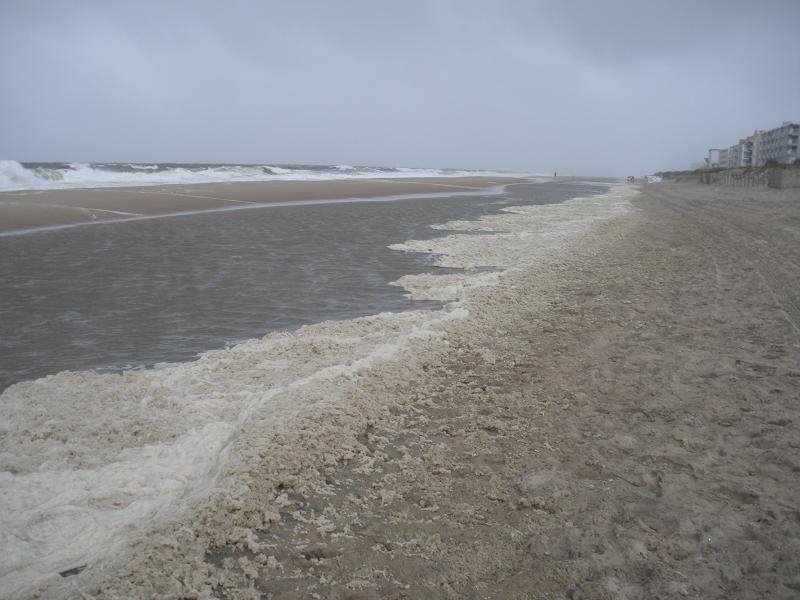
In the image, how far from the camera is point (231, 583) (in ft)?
7.82

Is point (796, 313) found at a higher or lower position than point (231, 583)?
higher

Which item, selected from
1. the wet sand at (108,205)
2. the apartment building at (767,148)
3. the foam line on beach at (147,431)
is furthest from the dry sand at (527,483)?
the apartment building at (767,148)

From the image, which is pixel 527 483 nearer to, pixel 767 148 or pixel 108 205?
pixel 108 205

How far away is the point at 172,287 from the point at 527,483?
6582 millimetres

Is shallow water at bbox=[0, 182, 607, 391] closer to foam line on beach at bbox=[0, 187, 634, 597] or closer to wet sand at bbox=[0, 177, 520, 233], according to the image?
foam line on beach at bbox=[0, 187, 634, 597]

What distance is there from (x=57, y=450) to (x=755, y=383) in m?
5.05

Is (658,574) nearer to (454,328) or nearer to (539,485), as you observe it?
(539,485)

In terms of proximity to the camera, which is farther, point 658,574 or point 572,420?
point 572,420

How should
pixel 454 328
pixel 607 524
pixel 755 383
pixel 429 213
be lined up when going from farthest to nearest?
pixel 429 213
pixel 454 328
pixel 755 383
pixel 607 524

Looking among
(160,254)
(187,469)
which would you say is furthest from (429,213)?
(187,469)

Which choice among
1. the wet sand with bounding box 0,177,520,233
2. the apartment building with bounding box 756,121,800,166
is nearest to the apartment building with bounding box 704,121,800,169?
the apartment building with bounding box 756,121,800,166

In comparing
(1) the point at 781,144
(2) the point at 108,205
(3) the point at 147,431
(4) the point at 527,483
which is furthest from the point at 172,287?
(1) the point at 781,144

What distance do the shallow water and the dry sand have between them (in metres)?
2.22

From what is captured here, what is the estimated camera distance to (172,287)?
8.13m
